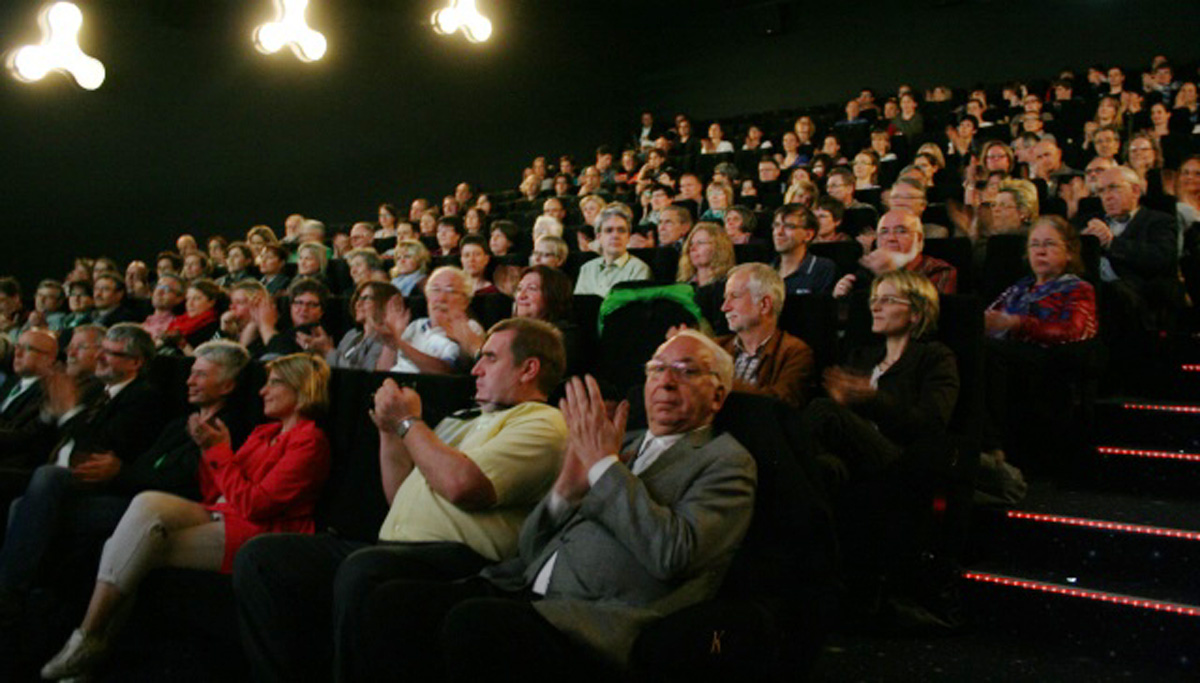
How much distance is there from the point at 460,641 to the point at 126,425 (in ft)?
4.77

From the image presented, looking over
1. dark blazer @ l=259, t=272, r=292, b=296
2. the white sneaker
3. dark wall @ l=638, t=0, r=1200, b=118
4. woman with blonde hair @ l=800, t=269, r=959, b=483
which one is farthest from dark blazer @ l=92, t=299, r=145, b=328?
dark wall @ l=638, t=0, r=1200, b=118

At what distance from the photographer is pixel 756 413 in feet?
5.02

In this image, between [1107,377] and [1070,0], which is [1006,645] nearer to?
[1107,377]

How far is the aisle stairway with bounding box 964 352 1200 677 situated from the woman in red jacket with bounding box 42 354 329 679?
4.12 feet

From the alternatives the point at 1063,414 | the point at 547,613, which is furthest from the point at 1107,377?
the point at 547,613

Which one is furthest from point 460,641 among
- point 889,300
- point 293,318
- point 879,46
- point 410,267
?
point 879,46

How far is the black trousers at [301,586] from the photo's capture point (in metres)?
1.59

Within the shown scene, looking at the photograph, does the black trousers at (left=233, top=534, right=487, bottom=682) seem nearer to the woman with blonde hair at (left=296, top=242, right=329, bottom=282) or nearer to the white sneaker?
the white sneaker

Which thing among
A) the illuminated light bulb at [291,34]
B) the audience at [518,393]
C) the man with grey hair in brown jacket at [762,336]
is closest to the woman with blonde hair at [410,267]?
the audience at [518,393]

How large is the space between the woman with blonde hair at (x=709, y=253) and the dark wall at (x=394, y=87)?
4940 mm

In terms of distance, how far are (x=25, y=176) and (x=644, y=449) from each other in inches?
234

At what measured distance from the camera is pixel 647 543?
4.43ft

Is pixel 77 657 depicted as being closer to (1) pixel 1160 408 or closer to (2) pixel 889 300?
(2) pixel 889 300

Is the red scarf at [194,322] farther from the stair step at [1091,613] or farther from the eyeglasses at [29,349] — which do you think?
the stair step at [1091,613]
